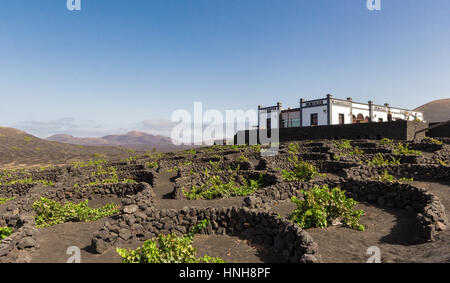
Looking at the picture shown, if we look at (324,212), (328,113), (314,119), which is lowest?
(324,212)

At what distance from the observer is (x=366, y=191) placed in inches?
468

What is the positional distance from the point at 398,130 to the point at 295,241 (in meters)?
30.9

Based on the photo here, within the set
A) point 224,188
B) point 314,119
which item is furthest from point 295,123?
point 224,188

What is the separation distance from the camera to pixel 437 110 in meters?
156

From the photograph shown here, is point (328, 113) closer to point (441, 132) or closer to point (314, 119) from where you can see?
point (314, 119)

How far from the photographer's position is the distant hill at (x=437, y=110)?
145125 millimetres

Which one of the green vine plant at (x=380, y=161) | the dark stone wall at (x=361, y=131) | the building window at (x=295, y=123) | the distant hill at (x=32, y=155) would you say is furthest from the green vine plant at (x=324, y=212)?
the distant hill at (x=32, y=155)

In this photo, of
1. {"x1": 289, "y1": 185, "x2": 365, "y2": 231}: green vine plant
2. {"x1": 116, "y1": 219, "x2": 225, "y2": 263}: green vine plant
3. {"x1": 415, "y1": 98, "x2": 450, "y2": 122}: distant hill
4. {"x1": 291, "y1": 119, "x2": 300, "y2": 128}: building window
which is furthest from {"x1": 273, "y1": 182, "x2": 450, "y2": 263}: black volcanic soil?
{"x1": 415, "y1": 98, "x2": 450, "y2": 122}: distant hill

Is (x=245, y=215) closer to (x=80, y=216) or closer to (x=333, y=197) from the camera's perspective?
(x=333, y=197)

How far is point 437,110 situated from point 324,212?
632ft

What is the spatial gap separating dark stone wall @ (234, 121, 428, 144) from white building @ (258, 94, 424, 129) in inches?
193

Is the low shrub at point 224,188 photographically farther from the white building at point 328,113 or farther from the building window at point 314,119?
the building window at point 314,119
